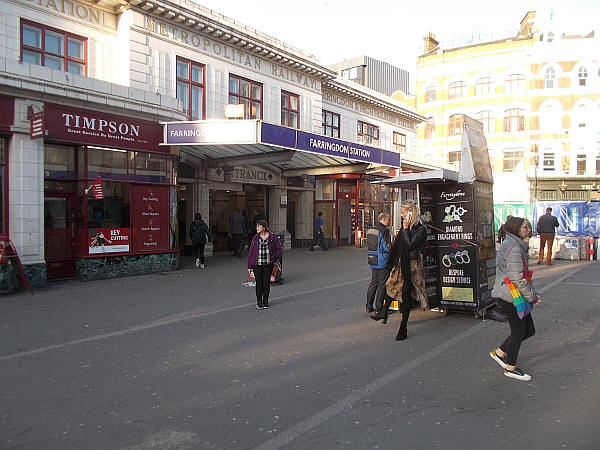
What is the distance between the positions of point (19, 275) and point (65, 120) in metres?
3.63

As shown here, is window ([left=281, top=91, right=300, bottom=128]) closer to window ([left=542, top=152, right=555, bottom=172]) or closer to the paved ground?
the paved ground

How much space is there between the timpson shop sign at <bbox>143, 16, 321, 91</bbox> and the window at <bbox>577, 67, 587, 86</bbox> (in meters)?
27.5

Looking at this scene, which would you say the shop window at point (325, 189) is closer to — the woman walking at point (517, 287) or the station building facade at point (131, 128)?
the station building facade at point (131, 128)

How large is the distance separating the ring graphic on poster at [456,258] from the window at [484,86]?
1482 inches

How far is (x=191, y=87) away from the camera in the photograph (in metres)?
15.8

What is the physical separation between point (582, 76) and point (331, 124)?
25.8 meters

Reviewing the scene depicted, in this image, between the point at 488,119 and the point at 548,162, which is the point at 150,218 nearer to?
the point at 548,162

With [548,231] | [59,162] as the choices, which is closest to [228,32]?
[59,162]

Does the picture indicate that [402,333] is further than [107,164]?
No

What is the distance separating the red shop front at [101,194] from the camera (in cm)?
1114

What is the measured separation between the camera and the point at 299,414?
3957mm

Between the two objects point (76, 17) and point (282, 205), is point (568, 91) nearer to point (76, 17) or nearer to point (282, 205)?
point (282, 205)

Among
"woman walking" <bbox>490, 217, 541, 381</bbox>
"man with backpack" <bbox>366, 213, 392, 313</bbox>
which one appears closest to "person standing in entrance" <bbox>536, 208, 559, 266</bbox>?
"man with backpack" <bbox>366, 213, 392, 313</bbox>

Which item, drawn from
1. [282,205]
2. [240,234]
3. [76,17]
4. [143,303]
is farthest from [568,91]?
[143,303]
